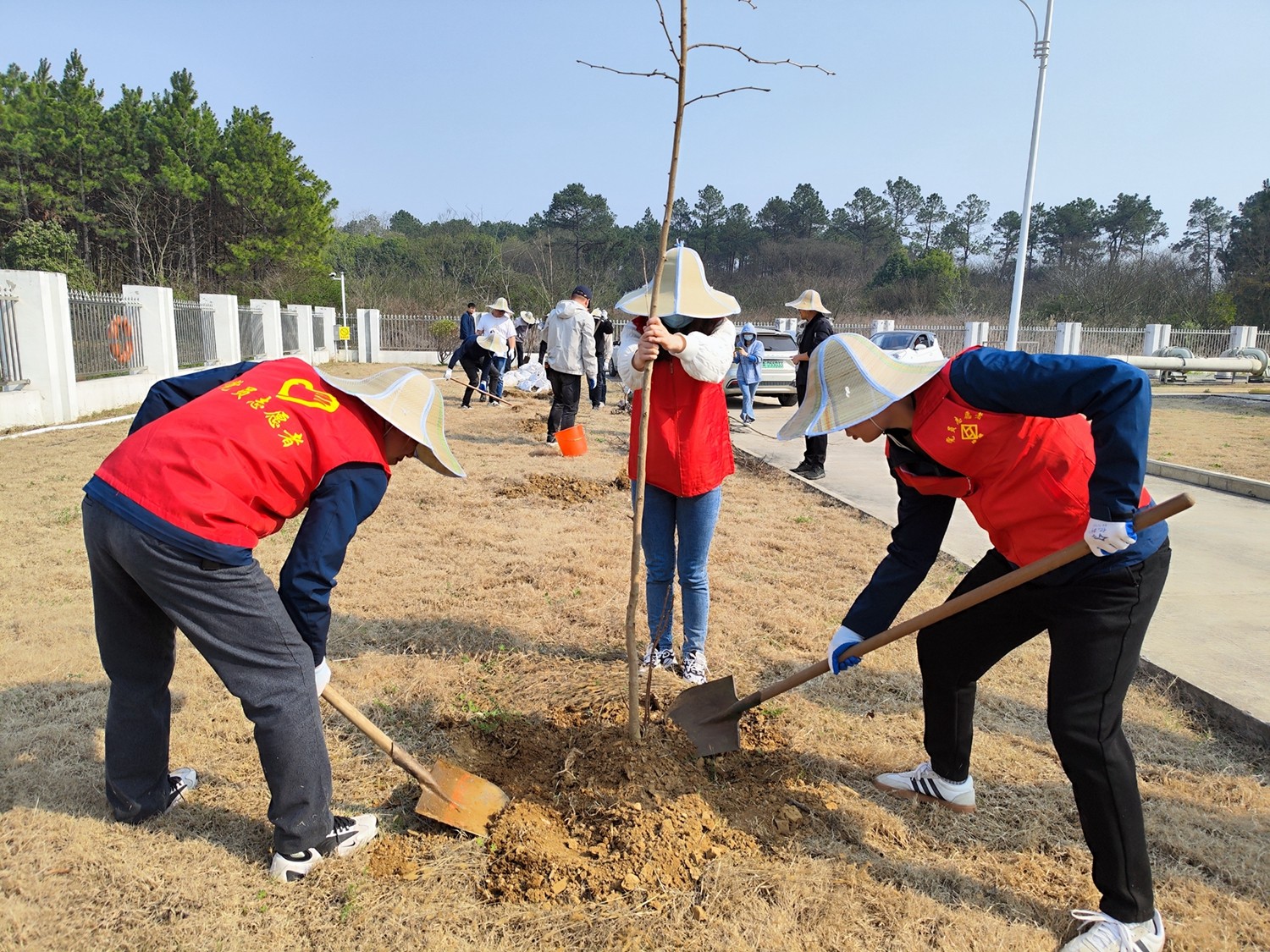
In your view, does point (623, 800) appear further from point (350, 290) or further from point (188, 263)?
point (188, 263)

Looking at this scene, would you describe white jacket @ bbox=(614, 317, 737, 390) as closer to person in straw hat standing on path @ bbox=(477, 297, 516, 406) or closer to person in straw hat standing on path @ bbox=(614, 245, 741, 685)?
person in straw hat standing on path @ bbox=(614, 245, 741, 685)

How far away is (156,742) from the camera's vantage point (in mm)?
2506

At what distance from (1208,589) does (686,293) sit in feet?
13.2

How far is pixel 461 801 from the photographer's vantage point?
2.60m

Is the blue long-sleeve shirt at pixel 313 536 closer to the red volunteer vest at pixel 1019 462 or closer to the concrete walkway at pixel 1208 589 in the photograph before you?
the red volunteer vest at pixel 1019 462

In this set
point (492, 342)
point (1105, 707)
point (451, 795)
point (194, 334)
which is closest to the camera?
point (1105, 707)

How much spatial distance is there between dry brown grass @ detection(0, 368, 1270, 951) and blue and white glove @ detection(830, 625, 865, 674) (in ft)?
1.61

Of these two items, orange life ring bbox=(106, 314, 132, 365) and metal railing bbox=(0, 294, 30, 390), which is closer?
metal railing bbox=(0, 294, 30, 390)

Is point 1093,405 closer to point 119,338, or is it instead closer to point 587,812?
point 587,812

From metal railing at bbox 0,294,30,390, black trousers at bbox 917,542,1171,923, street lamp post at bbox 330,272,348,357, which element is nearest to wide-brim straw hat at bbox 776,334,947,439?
black trousers at bbox 917,542,1171,923

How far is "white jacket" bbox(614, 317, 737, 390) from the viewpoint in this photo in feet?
10.4

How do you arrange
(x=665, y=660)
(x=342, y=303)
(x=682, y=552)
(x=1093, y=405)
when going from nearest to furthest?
(x=1093, y=405) → (x=682, y=552) → (x=665, y=660) → (x=342, y=303)

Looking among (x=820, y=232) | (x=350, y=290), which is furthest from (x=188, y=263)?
(x=820, y=232)

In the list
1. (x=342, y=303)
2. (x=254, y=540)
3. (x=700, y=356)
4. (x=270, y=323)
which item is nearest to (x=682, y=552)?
(x=700, y=356)
